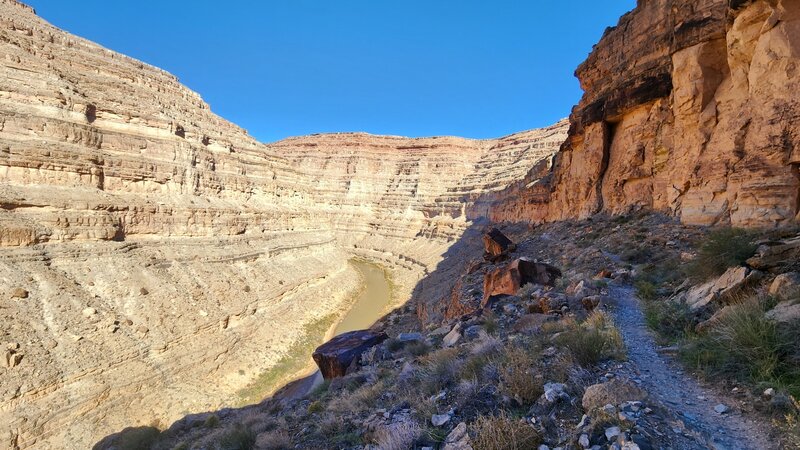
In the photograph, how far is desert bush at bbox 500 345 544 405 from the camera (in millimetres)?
3789

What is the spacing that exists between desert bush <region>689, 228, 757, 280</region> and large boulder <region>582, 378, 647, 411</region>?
4.65m

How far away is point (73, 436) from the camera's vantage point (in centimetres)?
1094

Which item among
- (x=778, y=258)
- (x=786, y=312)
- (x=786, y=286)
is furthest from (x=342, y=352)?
(x=778, y=258)

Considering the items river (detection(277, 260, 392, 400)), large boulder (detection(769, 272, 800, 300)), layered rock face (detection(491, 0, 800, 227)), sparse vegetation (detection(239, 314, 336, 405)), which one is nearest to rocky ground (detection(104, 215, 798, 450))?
large boulder (detection(769, 272, 800, 300))

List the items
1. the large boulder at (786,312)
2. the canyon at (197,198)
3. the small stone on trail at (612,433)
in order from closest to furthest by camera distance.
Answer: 1. the small stone on trail at (612,433)
2. the large boulder at (786,312)
3. the canyon at (197,198)

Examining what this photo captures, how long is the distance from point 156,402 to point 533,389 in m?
15.1

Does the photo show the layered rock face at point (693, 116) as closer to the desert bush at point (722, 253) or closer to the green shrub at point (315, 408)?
the desert bush at point (722, 253)

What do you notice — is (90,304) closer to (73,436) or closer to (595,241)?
(73,436)

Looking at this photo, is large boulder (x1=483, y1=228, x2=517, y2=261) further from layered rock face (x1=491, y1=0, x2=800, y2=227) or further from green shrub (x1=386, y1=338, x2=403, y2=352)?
green shrub (x1=386, y1=338, x2=403, y2=352)

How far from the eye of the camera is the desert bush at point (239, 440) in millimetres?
5637

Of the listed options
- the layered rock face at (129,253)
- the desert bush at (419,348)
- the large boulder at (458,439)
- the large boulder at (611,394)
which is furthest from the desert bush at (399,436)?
the layered rock face at (129,253)

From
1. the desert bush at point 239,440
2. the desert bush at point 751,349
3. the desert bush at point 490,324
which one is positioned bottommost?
the desert bush at point 239,440

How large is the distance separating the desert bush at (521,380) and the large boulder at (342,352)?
5.44 metres

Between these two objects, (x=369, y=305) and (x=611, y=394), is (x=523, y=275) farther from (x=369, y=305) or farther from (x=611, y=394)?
(x=369, y=305)
